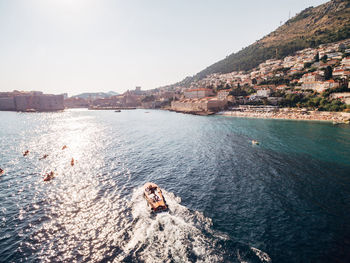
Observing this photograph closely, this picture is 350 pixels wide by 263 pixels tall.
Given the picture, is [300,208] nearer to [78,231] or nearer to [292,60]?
[78,231]

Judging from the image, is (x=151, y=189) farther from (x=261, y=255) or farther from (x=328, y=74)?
(x=328, y=74)

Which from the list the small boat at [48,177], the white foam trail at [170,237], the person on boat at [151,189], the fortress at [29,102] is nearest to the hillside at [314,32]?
the person on boat at [151,189]

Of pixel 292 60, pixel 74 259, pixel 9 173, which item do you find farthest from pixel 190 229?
pixel 292 60

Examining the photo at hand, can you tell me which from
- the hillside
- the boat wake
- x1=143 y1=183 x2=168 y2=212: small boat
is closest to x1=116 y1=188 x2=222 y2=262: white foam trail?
the boat wake

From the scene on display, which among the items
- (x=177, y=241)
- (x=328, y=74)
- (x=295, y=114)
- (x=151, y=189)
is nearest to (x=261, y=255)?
(x=177, y=241)

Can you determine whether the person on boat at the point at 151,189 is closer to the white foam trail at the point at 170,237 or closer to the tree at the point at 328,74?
the white foam trail at the point at 170,237

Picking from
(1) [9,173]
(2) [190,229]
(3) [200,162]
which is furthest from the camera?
(3) [200,162]
